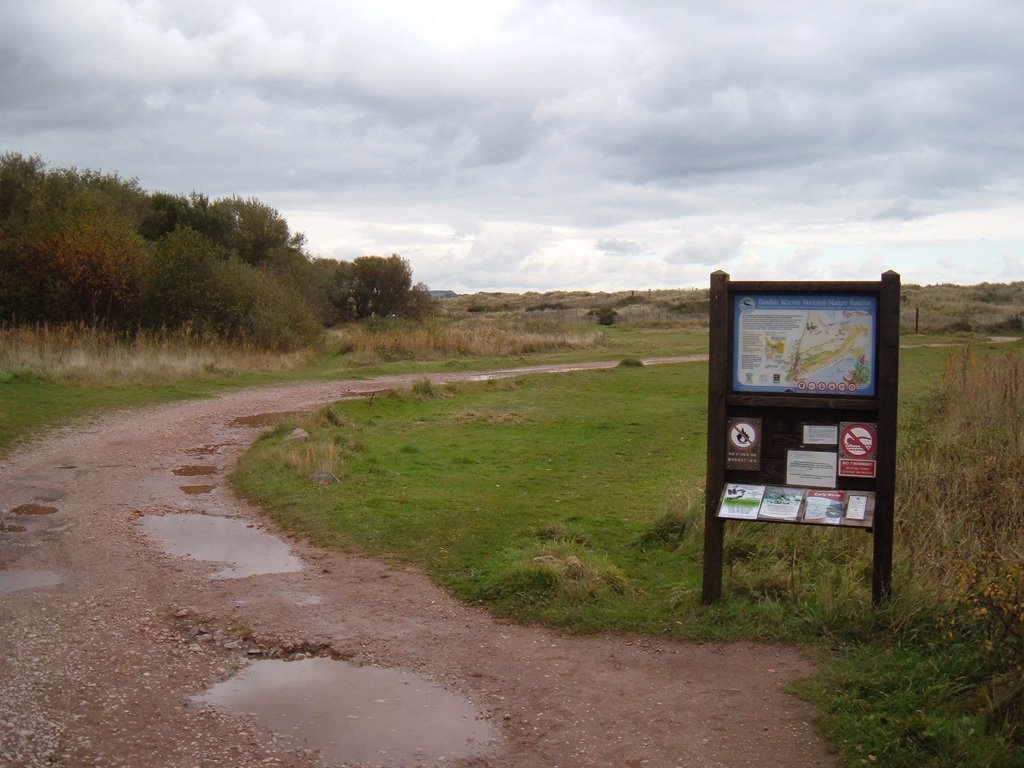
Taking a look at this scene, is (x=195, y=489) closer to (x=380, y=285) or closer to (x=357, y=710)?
(x=357, y=710)

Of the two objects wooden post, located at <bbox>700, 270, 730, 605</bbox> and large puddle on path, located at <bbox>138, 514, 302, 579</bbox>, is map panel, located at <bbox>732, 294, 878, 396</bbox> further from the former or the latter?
large puddle on path, located at <bbox>138, 514, 302, 579</bbox>

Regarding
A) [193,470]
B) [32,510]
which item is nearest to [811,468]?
[32,510]

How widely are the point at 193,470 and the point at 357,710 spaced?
27.2 feet

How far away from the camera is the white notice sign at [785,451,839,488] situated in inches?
262

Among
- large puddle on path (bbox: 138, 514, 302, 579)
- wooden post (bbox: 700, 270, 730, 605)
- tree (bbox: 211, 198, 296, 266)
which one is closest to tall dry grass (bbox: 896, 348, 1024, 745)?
wooden post (bbox: 700, 270, 730, 605)

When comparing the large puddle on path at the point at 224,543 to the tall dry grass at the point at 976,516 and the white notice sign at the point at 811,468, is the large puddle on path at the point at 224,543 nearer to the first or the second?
the white notice sign at the point at 811,468

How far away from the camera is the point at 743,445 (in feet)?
22.5

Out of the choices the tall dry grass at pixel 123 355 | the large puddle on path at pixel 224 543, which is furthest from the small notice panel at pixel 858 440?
the tall dry grass at pixel 123 355

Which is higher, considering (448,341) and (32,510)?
(448,341)

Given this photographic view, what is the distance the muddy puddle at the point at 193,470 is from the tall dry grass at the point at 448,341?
1815cm

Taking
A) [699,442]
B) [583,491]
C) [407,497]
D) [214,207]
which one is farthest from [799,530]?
[214,207]

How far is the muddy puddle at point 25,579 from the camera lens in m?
7.42

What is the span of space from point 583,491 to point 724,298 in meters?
5.22

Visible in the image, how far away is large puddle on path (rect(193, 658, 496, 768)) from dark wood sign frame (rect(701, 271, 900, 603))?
7.91 ft
